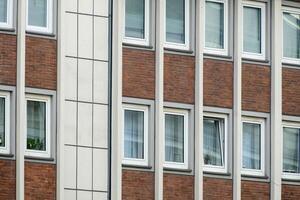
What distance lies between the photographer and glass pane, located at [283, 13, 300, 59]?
178 feet

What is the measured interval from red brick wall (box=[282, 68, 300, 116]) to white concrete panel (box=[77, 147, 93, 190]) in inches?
240

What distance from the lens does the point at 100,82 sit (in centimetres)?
5097

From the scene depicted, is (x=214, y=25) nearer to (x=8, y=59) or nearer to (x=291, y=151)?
(x=291, y=151)

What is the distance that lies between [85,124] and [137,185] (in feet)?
6.78

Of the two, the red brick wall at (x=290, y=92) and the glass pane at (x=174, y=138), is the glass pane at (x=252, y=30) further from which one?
the glass pane at (x=174, y=138)

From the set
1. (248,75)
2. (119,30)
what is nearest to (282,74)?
(248,75)

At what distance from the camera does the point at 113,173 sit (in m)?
50.7

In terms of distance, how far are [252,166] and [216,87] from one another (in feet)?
7.74

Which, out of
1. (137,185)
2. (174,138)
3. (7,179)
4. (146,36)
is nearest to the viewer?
(7,179)

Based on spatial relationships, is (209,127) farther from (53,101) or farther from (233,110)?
(53,101)

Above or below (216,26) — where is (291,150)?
below

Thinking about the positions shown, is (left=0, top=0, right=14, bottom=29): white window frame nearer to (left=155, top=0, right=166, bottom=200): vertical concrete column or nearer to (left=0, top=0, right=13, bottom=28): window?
(left=0, top=0, right=13, bottom=28): window

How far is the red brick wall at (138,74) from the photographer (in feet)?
168

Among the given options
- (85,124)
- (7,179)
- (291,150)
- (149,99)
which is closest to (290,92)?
(291,150)
